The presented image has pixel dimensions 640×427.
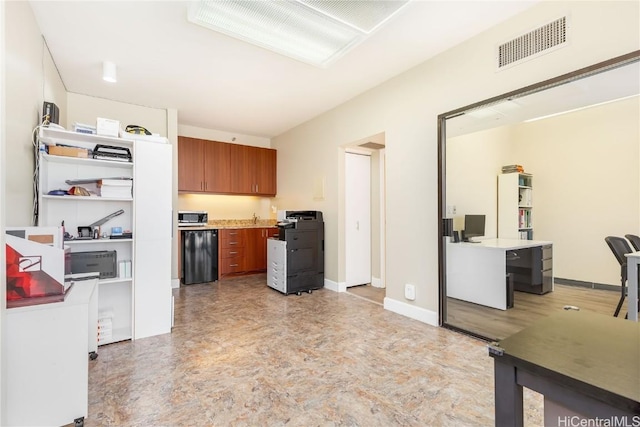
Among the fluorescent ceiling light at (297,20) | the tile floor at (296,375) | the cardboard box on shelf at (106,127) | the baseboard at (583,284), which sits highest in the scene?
the fluorescent ceiling light at (297,20)

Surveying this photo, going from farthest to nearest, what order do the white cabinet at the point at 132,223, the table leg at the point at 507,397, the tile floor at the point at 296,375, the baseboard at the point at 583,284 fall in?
the white cabinet at the point at 132,223, the baseboard at the point at 583,284, the tile floor at the point at 296,375, the table leg at the point at 507,397

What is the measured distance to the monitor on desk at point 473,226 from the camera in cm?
311

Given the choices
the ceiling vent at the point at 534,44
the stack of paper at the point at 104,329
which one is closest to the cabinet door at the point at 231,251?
the stack of paper at the point at 104,329

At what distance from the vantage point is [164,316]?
2.82m

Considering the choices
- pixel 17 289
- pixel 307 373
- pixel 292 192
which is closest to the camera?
pixel 17 289

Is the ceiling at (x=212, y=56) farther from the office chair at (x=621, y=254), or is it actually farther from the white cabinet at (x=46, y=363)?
the white cabinet at (x=46, y=363)

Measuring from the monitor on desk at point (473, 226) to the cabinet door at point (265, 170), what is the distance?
13.0 feet

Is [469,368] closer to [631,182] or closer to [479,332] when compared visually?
[479,332]

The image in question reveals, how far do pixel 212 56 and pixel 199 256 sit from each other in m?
3.24

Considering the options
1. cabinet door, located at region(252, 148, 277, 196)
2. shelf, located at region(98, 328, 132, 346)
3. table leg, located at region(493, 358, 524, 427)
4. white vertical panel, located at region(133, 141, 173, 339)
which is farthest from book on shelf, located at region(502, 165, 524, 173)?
cabinet door, located at region(252, 148, 277, 196)

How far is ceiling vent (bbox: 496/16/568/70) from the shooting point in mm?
2139

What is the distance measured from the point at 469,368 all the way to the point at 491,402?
41cm

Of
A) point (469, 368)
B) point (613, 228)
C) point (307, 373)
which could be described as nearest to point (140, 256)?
point (307, 373)

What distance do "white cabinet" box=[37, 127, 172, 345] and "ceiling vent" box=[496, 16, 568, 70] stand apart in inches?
125
